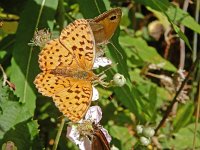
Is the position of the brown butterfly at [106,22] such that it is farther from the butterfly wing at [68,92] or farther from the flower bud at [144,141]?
the flower bud at [144,141]

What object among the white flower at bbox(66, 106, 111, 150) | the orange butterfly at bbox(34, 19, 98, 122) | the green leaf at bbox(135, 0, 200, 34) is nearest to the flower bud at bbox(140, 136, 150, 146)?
the white flower at bbox(66, 106, 111, 150)

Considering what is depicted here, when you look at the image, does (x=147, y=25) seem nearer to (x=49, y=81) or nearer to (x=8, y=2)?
(x=8, y=2)

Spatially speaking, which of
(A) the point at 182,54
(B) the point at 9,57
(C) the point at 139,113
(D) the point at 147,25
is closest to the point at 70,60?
(C) the point at 139,113

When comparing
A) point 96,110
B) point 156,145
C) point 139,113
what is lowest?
point 156,145

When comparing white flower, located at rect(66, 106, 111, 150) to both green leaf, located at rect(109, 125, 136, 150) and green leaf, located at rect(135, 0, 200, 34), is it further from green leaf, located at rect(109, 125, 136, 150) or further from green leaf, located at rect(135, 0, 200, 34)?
green leaf, located at rect(109, 125, 136, 150)

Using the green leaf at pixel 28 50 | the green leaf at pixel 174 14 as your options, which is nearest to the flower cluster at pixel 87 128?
the green leaf at pixel 28 50

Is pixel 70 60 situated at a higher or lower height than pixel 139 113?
higher
